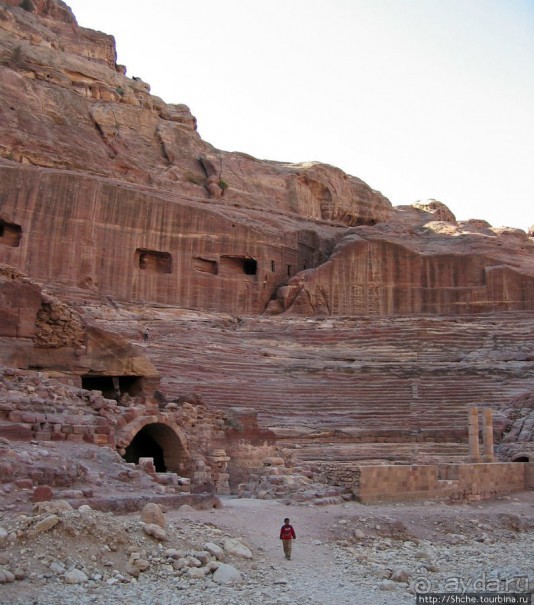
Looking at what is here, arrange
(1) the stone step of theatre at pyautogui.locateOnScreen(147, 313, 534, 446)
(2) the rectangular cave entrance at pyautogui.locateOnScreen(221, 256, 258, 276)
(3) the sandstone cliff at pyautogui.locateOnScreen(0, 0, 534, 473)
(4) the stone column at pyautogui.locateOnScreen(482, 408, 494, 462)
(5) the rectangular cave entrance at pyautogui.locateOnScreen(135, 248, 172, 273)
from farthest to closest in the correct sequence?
1. (2) the rectangular cave entrance at pyautogui.locateOnScreen(221, 256, 258, 276)
2. (5) the rectangular cave entrance at pyautogui.locateOnScreen(135, 248, 172, 273)
3. (1) the stone step of theatre at pyautogui.locateOnScreen(147, 313, 534, 446)
4. (3) the sandstone cliff at pyautogui.locateOnScreen(0, 0, 534, 473)
5. (4) the stone column at pyautogui.locateOnScreen(482, 408, 494, 462)

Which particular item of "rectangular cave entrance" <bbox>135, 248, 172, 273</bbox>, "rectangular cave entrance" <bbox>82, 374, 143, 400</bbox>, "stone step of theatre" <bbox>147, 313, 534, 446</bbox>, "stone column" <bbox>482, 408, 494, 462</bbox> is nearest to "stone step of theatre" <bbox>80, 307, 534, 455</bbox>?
"stone step of theatre" <bbox>147, 313, 534, 446</bbox>

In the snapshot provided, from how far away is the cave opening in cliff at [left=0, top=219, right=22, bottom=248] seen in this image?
30.4 meters

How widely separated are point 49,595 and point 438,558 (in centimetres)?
591

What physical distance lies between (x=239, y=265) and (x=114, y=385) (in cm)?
1867

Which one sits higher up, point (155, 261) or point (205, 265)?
point (205, 265)

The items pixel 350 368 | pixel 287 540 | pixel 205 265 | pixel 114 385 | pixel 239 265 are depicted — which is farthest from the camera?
pixel 239 265

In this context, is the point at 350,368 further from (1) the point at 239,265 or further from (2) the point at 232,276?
(1) the point at 239,265

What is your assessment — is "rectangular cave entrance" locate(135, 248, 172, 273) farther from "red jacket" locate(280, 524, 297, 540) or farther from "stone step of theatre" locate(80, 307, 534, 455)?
"red jacket" locate(280, 524, 297, 540)

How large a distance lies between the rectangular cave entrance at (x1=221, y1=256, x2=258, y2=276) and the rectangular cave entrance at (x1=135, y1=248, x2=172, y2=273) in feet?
8.64

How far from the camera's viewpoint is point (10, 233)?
100 ft

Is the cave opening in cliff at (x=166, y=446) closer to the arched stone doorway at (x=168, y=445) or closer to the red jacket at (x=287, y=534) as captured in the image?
the arched stone doorway at (x=168, y=445)

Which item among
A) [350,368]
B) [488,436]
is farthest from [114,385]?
[350,368]

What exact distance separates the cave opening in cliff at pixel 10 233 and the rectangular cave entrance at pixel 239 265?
8.92 metres

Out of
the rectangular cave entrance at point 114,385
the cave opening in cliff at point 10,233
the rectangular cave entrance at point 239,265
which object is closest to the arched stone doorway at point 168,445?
the rectangular cave entrance at point 114,385
